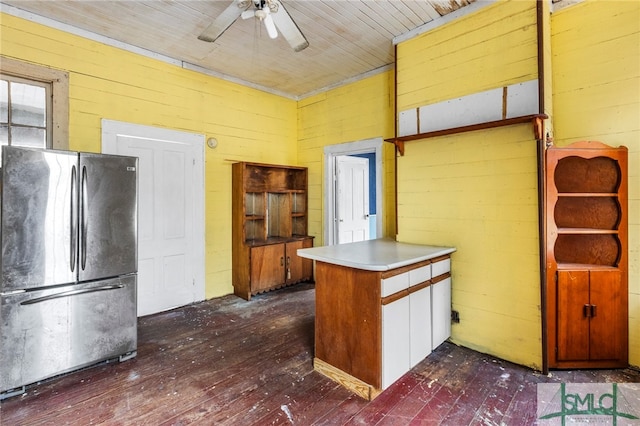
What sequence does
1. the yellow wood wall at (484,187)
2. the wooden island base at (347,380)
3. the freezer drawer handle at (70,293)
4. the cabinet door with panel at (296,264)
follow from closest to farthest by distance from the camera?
1. the wooden island base at (347,380)
2. the freezer drawer handle at (70,293)
3. the yellow wood wall at (484,187)
4. the cabinet door with panel at (296,264)

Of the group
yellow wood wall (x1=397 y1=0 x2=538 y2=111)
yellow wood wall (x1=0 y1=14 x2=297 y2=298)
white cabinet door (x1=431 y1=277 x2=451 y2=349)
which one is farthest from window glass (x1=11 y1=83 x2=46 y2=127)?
white cabinet door (x1=431 y1=277 x2=451 y2=349)

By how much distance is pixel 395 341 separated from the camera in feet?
7.20

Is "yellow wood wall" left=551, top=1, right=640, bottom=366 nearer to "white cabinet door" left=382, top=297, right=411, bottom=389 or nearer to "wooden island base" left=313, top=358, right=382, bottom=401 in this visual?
"white cabinet door" left=382, top=297, right=411, bottom=389

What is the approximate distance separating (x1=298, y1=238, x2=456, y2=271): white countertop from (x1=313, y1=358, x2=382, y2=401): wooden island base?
796 millimetres

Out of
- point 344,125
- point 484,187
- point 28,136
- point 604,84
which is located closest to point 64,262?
point 28,136

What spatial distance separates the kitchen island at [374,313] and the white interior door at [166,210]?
6.97ft

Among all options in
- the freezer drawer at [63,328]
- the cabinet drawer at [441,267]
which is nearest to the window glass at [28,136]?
the freezer drawer at [63,328]

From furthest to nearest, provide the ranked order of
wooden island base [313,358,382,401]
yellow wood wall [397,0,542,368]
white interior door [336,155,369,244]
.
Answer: white interior door [336,155,369,244]
yellow wood wall [397,0,542,368]
wooden island base [313,358,382,401]

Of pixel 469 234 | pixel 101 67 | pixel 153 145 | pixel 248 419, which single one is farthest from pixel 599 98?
pixel 101 67

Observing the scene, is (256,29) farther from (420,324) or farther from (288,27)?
(420,324)

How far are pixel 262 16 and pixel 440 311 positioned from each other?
2.74 metres

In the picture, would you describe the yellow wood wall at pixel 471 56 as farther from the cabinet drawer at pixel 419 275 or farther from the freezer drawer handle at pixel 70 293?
the freezer drawer handle at pixel 70 293

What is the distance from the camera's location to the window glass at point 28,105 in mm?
2877

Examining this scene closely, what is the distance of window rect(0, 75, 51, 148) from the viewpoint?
283 centimetres
